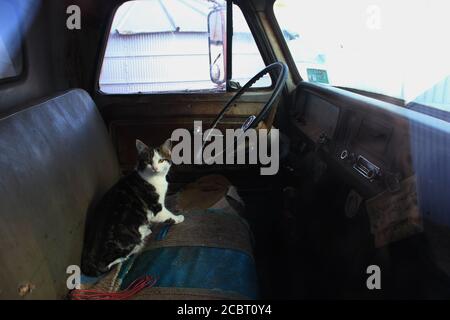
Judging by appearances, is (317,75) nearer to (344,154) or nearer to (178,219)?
(344,154)

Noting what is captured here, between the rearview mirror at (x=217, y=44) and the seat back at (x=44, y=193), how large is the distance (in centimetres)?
107

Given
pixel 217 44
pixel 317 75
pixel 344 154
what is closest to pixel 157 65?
pixel 217 44

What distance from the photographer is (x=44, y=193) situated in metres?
1.25

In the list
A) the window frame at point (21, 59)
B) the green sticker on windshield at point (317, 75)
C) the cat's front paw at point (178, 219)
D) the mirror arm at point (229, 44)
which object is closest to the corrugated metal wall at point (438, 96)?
the green sticker on windshield at point (317, 75)

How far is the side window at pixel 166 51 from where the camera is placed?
8.10 ft

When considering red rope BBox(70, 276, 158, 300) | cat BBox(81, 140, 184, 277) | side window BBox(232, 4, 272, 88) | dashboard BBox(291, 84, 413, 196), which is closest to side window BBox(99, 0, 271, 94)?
side window BBox(232, 4, 272, 88)

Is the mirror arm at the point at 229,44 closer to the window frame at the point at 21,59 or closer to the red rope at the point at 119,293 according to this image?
the window frame at the point at 21,59

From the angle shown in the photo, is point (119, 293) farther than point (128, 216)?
No

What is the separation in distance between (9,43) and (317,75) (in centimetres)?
179

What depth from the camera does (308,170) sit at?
2.01m

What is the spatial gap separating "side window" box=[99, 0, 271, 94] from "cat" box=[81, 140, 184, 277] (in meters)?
0.81

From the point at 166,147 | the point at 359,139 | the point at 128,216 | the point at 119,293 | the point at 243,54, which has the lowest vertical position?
the point at 119,293


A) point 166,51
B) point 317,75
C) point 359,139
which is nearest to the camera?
point 359,139

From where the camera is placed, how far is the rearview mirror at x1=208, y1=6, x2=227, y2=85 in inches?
95.3
